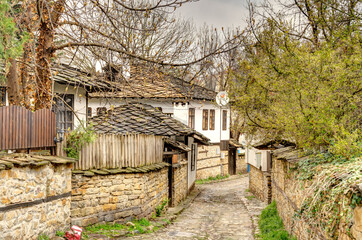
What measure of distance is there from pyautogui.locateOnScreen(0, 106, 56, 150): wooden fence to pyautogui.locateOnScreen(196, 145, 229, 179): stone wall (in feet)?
63.4

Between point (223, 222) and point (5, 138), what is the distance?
27.2 feet

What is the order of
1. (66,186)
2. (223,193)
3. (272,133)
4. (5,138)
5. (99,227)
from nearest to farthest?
1. (5,138)
2. (66,186)
3. (99,227)
4. (272,133)
5. (223,193)

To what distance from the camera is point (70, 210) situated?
25.2 ft

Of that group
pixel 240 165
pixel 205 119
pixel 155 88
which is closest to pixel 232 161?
pixel 240 165

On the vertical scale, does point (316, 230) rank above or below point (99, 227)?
above

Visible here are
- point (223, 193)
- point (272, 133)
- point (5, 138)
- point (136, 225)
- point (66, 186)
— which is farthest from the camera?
point (223, 193)

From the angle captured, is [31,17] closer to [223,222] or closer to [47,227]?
[47,227]

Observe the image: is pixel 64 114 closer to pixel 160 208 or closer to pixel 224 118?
pixel 160 208

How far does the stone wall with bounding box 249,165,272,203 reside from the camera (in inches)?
586

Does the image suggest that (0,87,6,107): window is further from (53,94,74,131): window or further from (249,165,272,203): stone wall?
(249,165,272,203): stone wall

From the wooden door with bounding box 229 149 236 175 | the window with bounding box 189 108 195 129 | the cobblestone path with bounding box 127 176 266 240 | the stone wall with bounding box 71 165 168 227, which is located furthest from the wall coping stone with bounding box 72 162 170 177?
the wooden door with bounding box 229 149 236 175

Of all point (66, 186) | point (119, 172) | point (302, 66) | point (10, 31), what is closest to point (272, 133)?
point (302, 66)

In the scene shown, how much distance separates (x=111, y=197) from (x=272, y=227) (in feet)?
14.3

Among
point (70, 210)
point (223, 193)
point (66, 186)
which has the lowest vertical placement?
point (223, 193)
